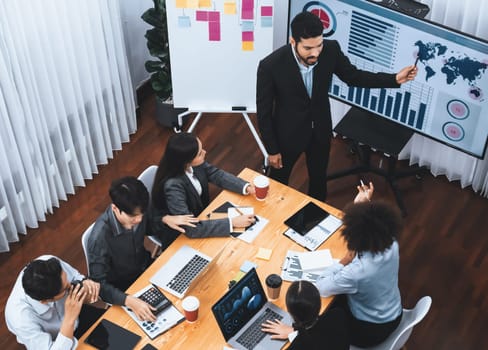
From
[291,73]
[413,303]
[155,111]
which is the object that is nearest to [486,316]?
[413,303]

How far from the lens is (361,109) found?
485cm

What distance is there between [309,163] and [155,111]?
1.97m

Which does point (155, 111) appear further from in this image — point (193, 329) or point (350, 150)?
point (193, 329)

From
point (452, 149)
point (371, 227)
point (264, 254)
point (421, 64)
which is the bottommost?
point (452, 149)

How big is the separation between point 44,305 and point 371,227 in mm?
1596

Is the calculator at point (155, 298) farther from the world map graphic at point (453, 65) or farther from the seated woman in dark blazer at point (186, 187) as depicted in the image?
the world map graphic at point (453, 65)

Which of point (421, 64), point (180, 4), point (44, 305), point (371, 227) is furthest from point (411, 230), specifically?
point (44, 305)

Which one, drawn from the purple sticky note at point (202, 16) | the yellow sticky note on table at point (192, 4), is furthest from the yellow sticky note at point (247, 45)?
the yellow sticky note on table at point (192, 4)

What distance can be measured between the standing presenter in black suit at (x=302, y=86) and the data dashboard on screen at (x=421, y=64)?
0.35m

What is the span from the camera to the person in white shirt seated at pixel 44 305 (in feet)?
9.63

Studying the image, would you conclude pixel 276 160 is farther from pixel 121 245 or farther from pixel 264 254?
pixel 121 245

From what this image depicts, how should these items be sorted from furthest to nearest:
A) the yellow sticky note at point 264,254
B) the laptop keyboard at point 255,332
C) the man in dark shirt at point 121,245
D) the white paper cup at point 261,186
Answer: the white paper cup at point 261,186 < the yellow sticky note at point 264,254 < the man in dark shirt at point 121,245 < the laptop keyboard at point 255,332

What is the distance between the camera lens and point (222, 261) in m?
3.47

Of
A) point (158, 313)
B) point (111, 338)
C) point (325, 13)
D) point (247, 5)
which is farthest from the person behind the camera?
point (247, 5)
